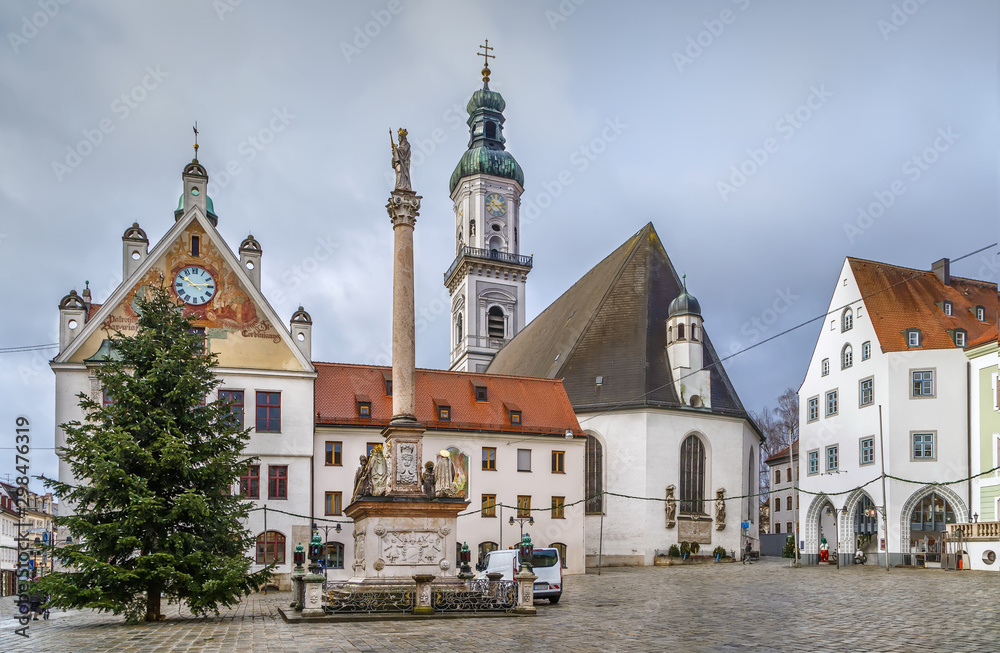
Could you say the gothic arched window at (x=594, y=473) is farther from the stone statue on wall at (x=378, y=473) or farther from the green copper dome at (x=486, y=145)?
the green copper dome at (x=486, y=145)

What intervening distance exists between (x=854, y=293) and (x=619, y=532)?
14.8 meters

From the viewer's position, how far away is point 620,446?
44781 millimetres

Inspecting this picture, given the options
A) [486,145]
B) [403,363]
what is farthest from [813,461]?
[486,145]

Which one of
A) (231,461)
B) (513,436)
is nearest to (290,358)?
(513,436)

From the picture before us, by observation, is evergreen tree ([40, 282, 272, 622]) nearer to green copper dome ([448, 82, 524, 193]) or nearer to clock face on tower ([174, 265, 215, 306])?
clock face on tower ([174, 265, 215, 306])

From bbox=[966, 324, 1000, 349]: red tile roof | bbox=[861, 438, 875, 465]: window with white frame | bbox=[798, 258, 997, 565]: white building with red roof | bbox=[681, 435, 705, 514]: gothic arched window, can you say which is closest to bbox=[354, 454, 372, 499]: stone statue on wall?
bbox=[798, 258, 997, 565]: white building with red roof

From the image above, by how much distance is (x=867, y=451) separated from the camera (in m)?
39.0

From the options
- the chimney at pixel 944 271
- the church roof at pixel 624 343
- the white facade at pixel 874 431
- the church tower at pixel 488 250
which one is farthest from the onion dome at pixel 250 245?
the church tower at pixel 488 250

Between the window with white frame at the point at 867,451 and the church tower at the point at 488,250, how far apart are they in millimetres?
35535

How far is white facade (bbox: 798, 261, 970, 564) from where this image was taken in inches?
1460

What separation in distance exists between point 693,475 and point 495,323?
29356 millimetres

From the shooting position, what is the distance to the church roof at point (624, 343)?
45.8 metres

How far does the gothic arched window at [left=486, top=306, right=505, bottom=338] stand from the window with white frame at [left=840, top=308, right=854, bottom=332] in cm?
3370

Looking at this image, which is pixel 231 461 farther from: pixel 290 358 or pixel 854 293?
pixel 854 293
